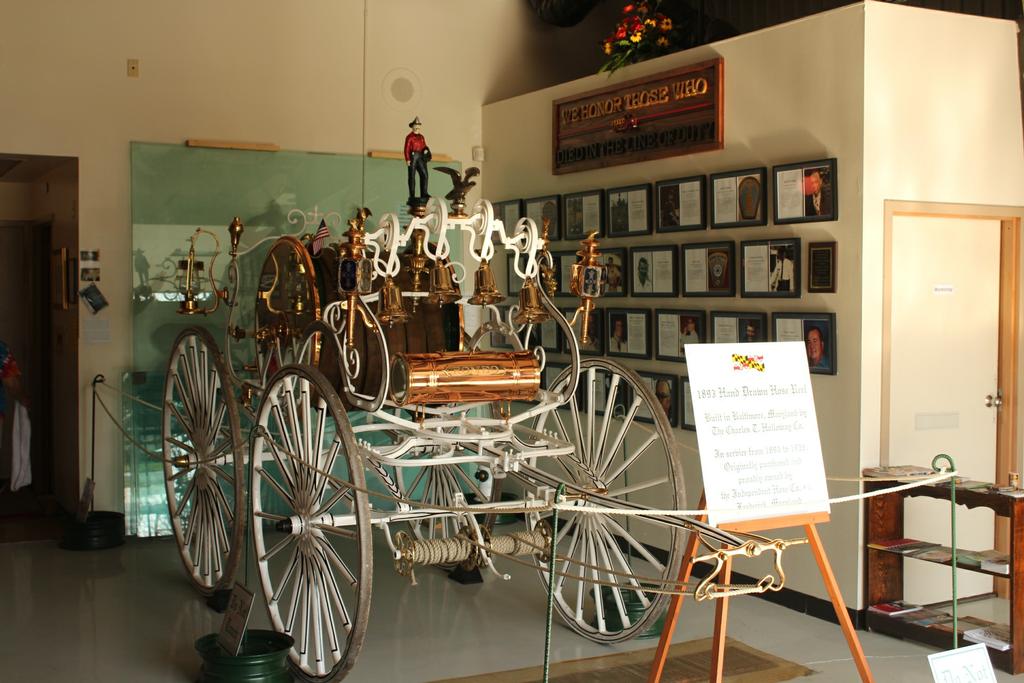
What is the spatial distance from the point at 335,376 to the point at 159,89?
299 centimetres

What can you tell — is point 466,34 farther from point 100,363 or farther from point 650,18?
point 100,363

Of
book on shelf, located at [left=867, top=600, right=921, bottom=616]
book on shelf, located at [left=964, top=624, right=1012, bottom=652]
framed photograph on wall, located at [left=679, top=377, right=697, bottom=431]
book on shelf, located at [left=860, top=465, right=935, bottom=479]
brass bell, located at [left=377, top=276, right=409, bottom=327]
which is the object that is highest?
brass bell, located at [left=377, top=276, right=409, bottom=327]

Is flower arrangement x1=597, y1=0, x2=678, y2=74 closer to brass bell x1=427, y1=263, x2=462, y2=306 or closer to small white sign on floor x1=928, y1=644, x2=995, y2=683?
brass bell x1=427, y1=263, x2=462, y2=306

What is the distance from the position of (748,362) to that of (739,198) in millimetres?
2499

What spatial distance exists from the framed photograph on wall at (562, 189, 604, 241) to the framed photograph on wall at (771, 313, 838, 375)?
1.67 metres

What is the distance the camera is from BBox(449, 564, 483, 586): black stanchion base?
6457 millimetres

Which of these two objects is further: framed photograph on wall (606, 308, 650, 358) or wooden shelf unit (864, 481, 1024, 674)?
framed photograph on wall (606, 308, 650, 358)

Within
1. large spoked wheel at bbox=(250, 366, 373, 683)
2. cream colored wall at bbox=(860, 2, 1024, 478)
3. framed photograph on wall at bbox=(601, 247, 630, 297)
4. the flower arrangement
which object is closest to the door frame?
cream colored wall at bbox=(860, 2, 1024, 478)

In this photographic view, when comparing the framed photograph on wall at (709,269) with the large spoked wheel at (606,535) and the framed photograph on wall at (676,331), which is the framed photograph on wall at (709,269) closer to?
the framed photograph on wall at (676,331)

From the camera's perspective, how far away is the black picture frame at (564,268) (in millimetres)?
7652

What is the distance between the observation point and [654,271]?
684cm

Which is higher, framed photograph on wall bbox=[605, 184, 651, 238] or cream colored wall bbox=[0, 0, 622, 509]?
cream colored wall bbox=[0, 0, 622, 509]

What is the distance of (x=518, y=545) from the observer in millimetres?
4992

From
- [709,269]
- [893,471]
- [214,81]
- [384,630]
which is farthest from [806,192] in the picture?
[214,81]
